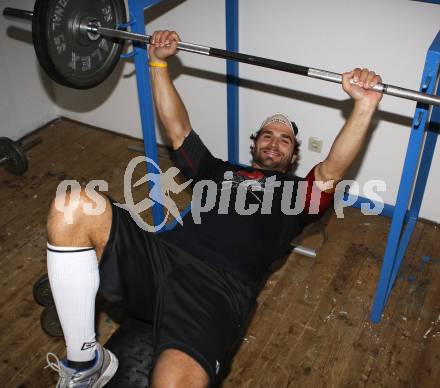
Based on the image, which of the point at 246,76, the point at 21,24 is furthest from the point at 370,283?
the point at 21,24

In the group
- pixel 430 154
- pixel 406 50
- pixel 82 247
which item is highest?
pixel 406 50

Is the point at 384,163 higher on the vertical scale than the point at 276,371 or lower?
higher

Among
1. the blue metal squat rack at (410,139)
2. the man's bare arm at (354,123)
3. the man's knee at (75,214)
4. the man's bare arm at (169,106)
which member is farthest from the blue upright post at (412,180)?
the man's knee at (75,214)

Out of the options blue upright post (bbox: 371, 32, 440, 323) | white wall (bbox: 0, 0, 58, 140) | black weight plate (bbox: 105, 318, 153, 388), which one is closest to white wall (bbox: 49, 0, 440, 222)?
blue upright post (bbox: 371, 32, 440, 323)

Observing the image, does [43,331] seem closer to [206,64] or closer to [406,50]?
[206,64]

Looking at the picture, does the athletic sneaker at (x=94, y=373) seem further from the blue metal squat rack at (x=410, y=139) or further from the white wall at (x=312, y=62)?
the white wall at (x=312, y=62)

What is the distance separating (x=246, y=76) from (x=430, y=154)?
1.06 m

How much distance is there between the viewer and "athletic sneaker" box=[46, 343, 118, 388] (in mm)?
1604

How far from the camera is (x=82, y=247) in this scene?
156 centimetres

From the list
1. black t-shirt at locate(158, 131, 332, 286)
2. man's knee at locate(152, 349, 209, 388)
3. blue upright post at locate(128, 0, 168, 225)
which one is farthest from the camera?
blue upright post at locate(128, 0, 168, 225)

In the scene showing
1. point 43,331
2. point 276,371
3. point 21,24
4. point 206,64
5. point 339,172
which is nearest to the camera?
point 339,172

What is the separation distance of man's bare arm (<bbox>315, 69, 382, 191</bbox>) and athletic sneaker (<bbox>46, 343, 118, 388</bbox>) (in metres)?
0.98

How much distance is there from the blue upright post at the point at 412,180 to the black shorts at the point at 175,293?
0.59 metres

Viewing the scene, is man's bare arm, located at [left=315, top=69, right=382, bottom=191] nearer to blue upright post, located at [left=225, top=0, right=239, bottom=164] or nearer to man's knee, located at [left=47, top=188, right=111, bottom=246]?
man's knee, located at [left=47, top=188, right=111, bottom=246]
